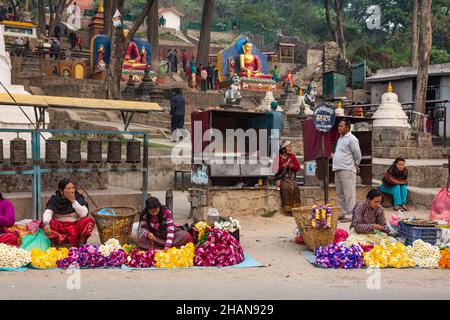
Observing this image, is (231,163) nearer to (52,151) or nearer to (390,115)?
(52,151)

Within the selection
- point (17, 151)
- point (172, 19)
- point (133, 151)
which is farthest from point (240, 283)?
point (172, 19)

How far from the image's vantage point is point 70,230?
294 inches

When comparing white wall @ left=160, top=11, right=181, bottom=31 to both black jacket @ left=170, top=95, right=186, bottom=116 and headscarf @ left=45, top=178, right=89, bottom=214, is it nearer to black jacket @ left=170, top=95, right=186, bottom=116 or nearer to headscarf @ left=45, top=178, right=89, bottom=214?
black jacket @ left=170, top=95, right=186, bottom=116

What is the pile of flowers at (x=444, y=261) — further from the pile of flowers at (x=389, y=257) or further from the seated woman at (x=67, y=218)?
the seated woman at (x=67, y=218)

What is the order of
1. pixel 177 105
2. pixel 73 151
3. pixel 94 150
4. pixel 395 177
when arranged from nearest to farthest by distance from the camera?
pixel 73 151, pixel 94 150, pixel 395 177, pixel 177 105

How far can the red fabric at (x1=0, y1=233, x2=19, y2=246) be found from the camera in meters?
6.90

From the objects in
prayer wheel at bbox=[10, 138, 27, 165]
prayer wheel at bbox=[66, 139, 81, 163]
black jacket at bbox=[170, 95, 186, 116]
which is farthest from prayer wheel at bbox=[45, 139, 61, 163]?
black jacket at bbox=[170, 95, 186, 116]

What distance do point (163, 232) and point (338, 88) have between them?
2788 cm

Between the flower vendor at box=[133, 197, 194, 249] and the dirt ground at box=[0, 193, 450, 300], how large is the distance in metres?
0.70

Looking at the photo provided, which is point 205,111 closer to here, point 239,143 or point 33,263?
point 239,143

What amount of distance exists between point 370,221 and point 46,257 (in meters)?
4.47

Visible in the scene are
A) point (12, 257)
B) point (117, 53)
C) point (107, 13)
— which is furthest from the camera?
point (107, 13)

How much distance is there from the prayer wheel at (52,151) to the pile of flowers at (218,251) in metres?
3.53

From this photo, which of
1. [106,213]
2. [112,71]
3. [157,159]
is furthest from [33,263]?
[112,71]
